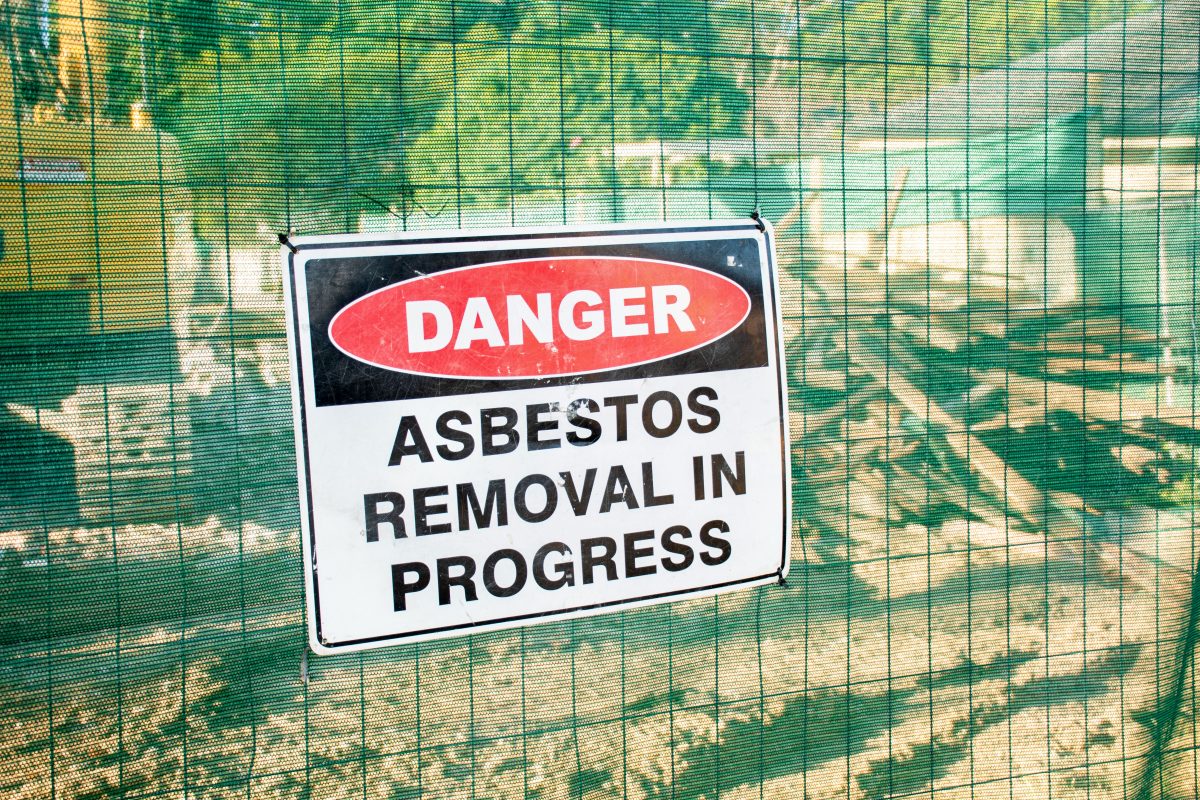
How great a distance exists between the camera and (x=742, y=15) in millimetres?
2303

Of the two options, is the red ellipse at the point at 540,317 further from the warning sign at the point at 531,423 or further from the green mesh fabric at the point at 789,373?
the green mesh fabric at the point at 789,373

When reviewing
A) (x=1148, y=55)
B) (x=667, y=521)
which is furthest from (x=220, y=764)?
(x=1148, y=55)

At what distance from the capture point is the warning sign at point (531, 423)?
2.00m

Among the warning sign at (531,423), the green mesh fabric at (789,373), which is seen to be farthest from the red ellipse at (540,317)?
the green mesh fabric at (789,373)

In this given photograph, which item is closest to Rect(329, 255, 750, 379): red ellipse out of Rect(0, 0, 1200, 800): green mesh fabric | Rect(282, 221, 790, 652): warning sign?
Rect(282, 221, 790, 652): warning sign

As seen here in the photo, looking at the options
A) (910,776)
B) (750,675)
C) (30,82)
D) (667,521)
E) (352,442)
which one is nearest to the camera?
(30,82)

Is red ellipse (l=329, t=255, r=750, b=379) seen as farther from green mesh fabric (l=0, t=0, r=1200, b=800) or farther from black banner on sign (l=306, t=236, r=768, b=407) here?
green mesh fabric (l=0, t=0, r=1200, b=800)

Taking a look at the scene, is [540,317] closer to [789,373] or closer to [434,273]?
[434,273]

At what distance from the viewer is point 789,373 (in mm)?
2359

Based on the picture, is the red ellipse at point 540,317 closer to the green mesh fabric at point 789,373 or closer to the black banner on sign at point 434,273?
the black banner on sign at point 434,273

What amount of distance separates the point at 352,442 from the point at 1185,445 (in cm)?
254

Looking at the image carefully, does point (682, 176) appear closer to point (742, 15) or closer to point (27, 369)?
point (742, 15)

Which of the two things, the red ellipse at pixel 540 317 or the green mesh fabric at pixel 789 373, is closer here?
the green mesh fabric at pixel 789 373

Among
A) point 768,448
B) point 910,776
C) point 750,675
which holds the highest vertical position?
point 768,448
